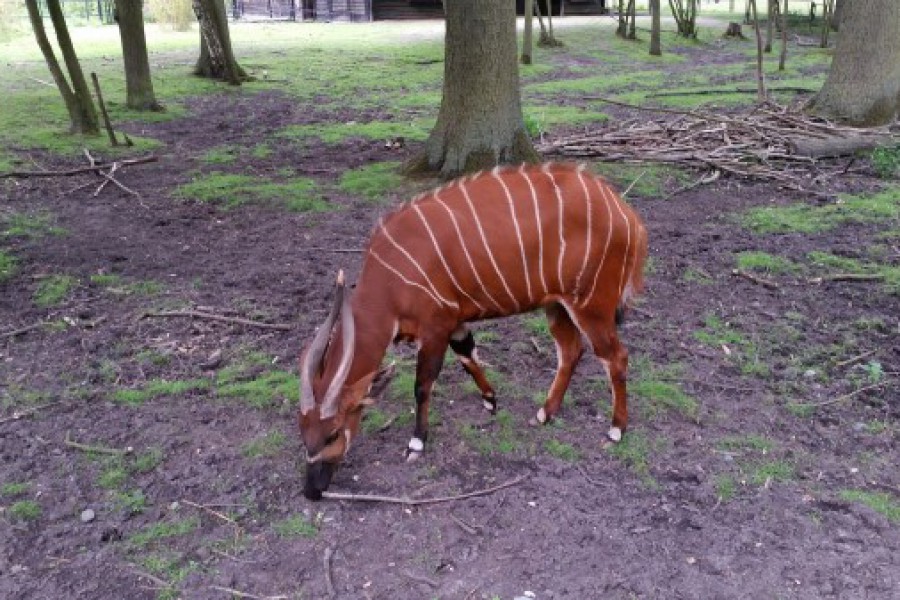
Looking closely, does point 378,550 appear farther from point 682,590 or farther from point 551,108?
point 551,108

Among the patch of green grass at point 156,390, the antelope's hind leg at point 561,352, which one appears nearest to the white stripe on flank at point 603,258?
the antelope's hind leg at point 561,352

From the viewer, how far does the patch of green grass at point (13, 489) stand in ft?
12.0

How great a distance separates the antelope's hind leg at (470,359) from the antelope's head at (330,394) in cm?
51

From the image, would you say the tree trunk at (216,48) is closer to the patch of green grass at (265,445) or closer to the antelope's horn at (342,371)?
the patch of green grass at (265,445)

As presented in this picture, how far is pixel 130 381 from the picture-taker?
4.61 m

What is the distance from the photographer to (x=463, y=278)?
3.60m

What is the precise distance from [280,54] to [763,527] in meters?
18.6

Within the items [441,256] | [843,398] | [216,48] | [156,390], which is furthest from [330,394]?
[216,48]

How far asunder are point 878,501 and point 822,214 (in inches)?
166

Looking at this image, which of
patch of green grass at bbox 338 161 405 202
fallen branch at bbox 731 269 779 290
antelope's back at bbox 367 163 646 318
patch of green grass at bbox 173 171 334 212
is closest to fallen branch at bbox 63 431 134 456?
antelope's back at bbox 367 163 646 318

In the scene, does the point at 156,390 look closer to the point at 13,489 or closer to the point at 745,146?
the point at 13,489

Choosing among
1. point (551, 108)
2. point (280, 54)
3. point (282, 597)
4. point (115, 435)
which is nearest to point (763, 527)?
point (282, 597)

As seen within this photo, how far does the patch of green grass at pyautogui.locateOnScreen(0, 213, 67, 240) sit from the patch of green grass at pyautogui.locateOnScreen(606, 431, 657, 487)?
16.4ft

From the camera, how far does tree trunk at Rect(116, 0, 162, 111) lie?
1127 centimetres
